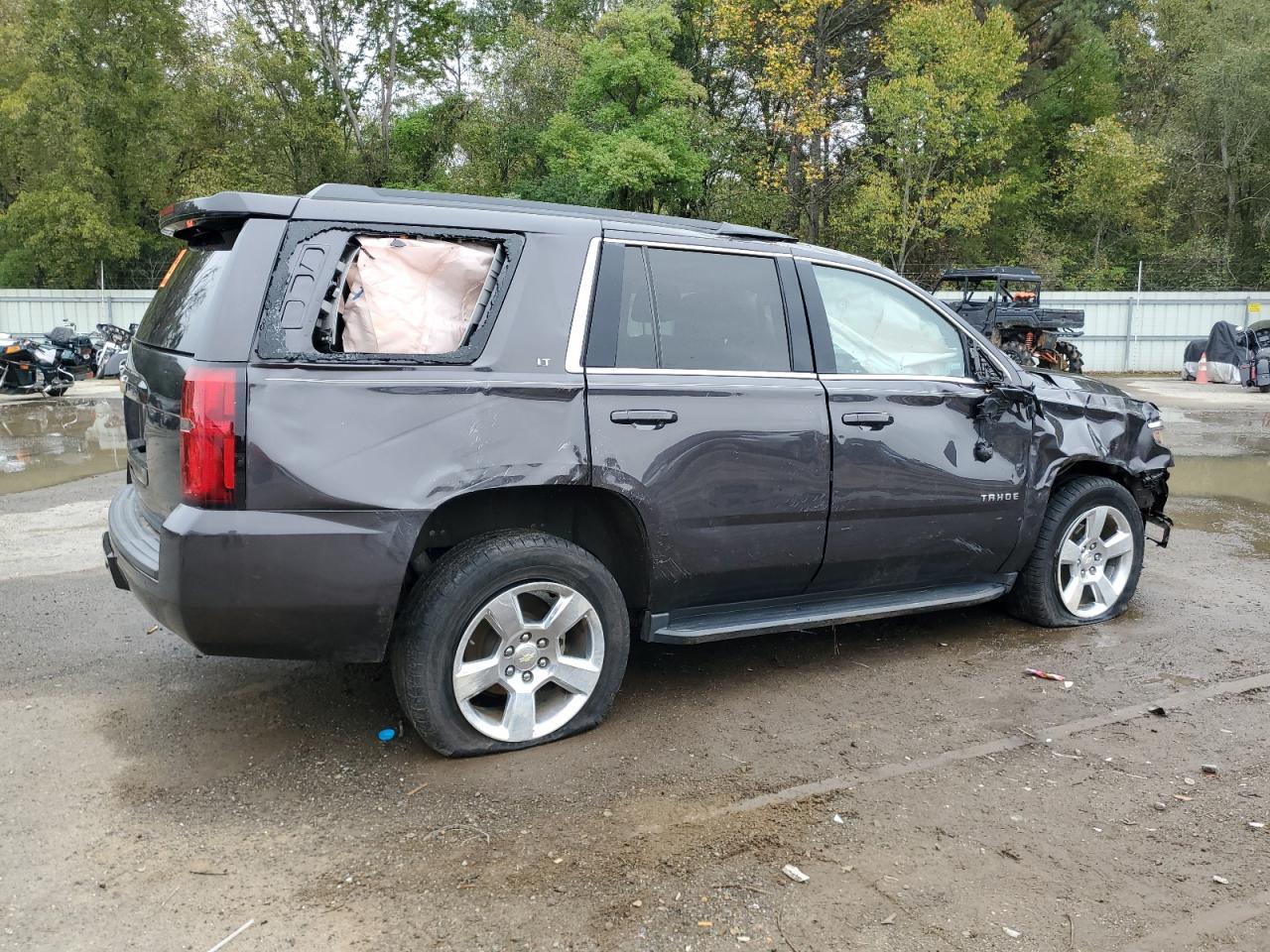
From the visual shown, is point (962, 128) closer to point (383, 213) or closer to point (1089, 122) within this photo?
point (1089, 122)

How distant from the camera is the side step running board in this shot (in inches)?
156

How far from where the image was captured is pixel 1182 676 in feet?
14.9

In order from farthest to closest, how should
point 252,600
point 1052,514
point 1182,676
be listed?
point 1052,514
point 1182,676
point 252,600

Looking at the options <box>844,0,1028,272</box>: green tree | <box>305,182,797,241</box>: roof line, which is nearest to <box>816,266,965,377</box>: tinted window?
<box>305,182,797,241</box>: roof line

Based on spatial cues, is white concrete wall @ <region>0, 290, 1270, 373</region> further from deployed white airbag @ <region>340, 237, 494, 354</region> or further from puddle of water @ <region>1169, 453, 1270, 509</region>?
deployed white airbag @ <region>340, 237, 494, 354</region>

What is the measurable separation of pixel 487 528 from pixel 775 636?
195cm

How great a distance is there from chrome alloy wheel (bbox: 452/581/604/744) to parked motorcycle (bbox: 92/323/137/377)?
721 inches

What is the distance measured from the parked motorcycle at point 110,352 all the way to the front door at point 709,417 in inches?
717

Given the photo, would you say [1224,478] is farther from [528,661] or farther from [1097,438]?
[528,661]

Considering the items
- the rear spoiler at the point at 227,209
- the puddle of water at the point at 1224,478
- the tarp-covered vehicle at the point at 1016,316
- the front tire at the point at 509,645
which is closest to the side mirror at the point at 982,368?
the front tire at the point at 509,645

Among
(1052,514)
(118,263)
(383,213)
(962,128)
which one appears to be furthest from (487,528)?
(118,263)

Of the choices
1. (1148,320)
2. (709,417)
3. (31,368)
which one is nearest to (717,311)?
(709,417)

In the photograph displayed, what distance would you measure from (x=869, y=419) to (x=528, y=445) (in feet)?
5.13

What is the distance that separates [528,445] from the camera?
138 inches
